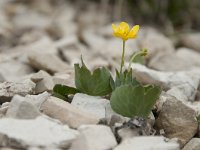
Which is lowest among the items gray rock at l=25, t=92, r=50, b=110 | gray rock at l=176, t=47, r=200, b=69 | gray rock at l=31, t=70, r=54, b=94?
gray rock at l=176, t=47, r=200, b=69

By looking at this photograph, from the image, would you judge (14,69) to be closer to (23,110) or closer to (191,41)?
(23,110)

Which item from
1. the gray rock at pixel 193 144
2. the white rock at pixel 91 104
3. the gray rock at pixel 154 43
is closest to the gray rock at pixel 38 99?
the white rock at pixel 91 104

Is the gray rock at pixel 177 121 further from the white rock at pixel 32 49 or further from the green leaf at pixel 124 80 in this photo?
the white rock at pixel 32 49

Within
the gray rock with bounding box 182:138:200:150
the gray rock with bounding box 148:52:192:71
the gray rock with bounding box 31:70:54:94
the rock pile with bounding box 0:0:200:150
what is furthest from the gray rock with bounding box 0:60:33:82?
the gray rock with bounding box 182:138:200:150

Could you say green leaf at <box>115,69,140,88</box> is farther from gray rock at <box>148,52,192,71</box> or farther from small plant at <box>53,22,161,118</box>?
gray rock at <box>148,52,192,71</box>

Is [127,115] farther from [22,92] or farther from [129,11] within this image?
[129,11]

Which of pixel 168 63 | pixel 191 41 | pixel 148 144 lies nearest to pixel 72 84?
pixel 148 144
